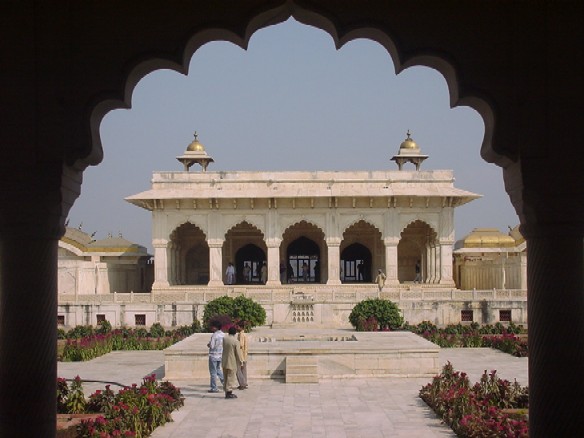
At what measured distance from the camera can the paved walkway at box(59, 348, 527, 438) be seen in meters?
8.87

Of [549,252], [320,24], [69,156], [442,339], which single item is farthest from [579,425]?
[442,339]

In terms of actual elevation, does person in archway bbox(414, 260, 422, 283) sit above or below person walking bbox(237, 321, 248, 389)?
above

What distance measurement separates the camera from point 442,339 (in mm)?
19375

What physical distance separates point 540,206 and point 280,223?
23834mm

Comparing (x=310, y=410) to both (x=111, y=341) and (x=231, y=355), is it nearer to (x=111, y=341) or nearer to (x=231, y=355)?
(x=231, y=355)

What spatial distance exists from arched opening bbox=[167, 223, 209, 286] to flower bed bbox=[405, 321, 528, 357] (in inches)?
472

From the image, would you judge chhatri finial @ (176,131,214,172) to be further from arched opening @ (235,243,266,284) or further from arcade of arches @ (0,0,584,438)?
arcade of arches @ (0,0,584,438)

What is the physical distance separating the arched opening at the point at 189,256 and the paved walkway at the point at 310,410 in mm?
16316

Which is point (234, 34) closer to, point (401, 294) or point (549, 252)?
point (549, 252)

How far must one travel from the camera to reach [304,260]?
35281 mm

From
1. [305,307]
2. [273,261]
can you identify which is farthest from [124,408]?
[273,261]

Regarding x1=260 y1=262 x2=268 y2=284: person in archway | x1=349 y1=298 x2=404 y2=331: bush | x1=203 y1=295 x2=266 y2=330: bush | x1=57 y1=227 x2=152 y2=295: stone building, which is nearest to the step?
x1=203 y1=295 x2=266 y2=330: bush

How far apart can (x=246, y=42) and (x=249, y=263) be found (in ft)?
97.9

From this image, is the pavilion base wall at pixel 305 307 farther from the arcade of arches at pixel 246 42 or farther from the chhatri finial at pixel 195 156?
the arcade of arches at pixel 246 42
